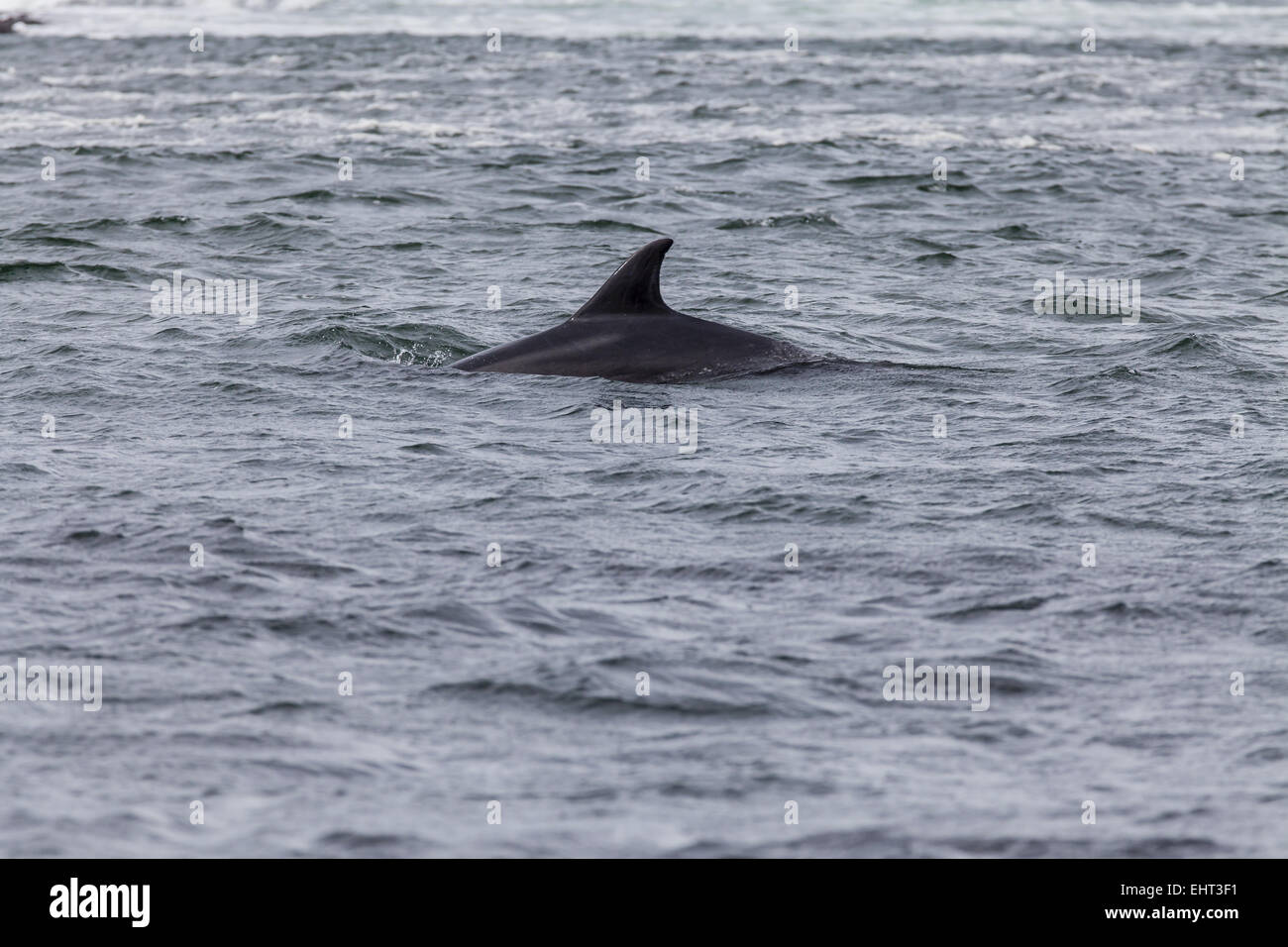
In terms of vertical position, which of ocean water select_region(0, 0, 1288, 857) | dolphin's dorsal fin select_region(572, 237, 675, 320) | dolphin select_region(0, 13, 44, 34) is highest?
dolphin's dorsal fin select_region(572, 237, 675, 320)

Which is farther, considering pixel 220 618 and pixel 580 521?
pixel 580 521

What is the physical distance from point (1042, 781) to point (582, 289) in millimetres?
12668

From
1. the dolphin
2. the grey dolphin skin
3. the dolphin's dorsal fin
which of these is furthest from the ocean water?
the dolphin

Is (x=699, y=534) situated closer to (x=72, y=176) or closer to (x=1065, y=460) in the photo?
(x=1065, y=460)

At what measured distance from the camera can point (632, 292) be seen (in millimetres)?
15352

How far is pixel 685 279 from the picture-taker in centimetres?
2072

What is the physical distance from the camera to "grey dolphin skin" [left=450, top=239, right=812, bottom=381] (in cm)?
1518

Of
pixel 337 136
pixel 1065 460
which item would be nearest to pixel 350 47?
pixel 337 136

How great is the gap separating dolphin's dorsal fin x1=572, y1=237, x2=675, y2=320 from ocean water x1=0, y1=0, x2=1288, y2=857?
2.58ft

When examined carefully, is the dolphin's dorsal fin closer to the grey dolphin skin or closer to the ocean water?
the grey dolphin skin

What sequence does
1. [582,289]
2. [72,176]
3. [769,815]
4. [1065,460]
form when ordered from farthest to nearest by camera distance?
[72,176] → [582,289] → [1065,460] → [769,815]
